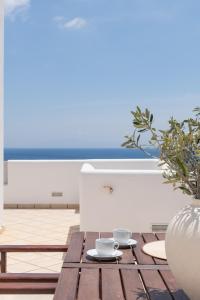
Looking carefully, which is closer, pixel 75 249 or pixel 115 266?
pixel 115 266

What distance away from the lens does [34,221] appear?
22.3ft

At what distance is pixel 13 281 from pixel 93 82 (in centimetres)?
4615

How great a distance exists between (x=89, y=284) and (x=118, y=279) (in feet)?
0.44

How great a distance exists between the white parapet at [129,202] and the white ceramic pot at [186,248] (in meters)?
3.16

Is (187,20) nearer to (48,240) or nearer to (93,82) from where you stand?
(48,240)

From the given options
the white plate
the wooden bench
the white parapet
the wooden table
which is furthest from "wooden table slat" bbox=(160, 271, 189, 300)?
the white parapet

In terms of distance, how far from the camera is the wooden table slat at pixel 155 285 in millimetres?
1657

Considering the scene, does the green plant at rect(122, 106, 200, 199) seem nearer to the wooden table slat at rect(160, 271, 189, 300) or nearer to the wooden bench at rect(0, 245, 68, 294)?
→ the wooden table slat at rect(160, 271, 189, 300)

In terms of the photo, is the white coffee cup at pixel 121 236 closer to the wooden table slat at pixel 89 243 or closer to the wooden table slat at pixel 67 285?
the wooden table slat at pixel 89 243

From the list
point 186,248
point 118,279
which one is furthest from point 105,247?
point 186,248

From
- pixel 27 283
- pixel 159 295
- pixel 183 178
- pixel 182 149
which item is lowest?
pixel 27 283

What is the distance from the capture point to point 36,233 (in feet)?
19.6

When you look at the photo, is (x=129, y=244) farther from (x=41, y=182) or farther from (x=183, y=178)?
(x=41, y=182)

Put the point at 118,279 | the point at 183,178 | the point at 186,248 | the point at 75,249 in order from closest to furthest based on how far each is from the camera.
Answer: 1. the point at 186,248
2. the point at 183,178
3. the point at 118,279
4. the point at 75,249
